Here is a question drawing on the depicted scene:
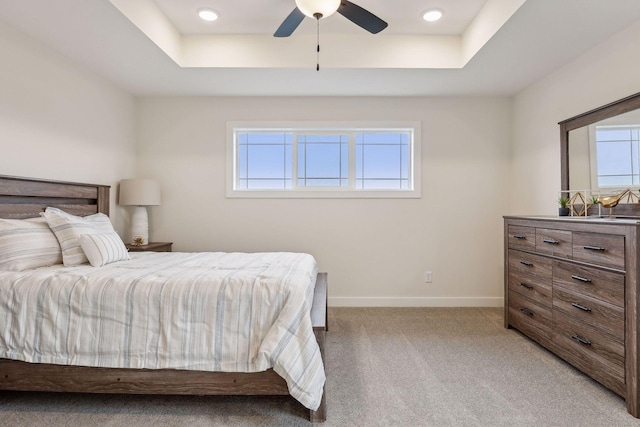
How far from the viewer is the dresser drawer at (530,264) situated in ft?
8.32

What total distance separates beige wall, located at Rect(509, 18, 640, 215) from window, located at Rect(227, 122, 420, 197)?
3.83ft

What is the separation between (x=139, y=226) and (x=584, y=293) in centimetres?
387

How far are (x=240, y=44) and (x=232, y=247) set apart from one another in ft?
6.89

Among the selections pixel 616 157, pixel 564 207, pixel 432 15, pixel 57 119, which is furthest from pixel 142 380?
pixel 616 157

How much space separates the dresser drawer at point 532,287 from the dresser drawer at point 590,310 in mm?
88

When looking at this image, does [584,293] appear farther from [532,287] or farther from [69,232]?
[69,232]

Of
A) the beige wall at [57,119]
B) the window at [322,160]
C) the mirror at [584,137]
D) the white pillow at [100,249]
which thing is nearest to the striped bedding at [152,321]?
the white pillow at [100,249]

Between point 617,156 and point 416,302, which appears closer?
point 617,156

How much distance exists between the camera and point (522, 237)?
2.84m

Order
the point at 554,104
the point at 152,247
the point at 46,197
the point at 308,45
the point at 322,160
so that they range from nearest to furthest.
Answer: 1. the point at 46,197
2. the point at 308,45
3. the point at 554,104
4. the point at 152,247
5. the point at 322,160

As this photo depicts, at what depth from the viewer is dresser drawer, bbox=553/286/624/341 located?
191 centimetres

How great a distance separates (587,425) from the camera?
1730 millimetres

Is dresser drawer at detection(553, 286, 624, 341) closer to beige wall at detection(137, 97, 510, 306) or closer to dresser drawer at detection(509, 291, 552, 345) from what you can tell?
dresser drawer at detection(509, 291, 552, 345)

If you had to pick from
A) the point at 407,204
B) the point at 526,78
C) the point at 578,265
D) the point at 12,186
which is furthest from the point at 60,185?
the point at 526,78
